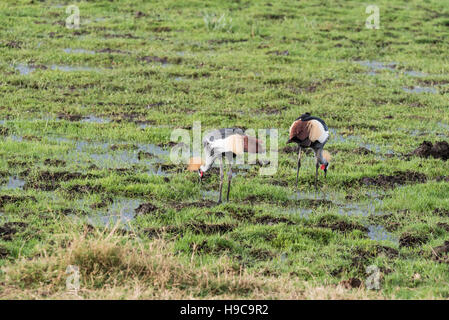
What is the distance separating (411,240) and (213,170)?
4.00m

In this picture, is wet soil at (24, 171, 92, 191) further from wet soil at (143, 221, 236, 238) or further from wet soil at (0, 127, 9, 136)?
wet soil at (0, 127, 9, 136)

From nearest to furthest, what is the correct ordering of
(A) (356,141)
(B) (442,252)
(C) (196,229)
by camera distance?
(B) (442,252), (C) (196,229), (A) (356,141)

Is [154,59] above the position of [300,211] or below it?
above

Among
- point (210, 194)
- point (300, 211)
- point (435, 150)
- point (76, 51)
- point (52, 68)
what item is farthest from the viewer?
point (76, 51)

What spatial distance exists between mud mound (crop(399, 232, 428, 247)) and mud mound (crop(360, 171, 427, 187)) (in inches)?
90.3

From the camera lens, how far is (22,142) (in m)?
12.2

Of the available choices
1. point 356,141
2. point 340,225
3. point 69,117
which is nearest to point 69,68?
point 69,117

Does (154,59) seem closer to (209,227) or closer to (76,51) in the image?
(76,51)

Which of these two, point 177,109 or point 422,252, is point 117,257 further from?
point 177,109

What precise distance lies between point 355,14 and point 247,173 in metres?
18.2

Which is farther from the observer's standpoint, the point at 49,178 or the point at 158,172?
the point at 158,172

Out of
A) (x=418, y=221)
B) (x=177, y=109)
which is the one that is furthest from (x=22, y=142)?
(x=418, y=221)

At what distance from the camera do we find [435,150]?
12.5 metres

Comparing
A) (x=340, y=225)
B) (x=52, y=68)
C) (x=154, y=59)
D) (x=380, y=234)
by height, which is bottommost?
(x=380, y=234)
